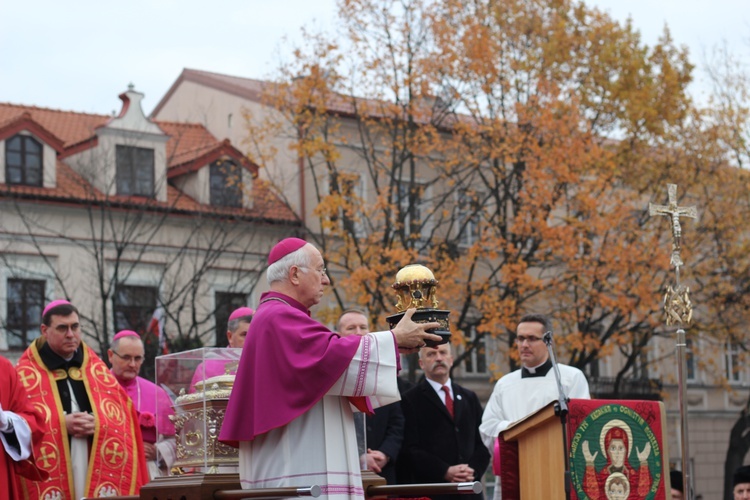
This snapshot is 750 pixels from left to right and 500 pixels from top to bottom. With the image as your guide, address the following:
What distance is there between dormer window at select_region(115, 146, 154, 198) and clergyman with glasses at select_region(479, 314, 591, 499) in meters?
18.0

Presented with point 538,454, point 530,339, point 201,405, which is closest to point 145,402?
point 530,339

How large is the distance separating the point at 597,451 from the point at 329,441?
2.47 metres

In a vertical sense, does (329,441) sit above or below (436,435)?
above

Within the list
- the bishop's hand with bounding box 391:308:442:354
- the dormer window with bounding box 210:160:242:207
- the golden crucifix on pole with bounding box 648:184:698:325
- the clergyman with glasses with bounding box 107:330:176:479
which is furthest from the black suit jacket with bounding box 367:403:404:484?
the dormer window with bounding box 210:160:242:207

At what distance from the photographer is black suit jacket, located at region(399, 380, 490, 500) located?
9.97 metres

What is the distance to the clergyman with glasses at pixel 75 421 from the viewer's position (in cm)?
888

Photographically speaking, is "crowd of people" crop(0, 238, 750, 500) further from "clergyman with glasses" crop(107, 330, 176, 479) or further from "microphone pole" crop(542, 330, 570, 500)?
"microphone pole" crop(542, 330, 570, 500)

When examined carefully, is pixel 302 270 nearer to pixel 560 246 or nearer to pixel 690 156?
pixel 560 246

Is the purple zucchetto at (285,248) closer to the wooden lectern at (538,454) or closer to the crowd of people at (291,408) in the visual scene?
the crowd of people at (291,408)

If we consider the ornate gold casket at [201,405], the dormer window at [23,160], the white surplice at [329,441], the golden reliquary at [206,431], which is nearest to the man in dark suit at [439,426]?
the ornate gold casket at [201,405]

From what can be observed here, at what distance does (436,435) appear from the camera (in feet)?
33.3

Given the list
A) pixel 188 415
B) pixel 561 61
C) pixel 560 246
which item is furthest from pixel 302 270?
pixel 561 61

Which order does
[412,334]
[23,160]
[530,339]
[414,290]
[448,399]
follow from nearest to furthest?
[412,334] < [414,290] < [530,339] < [448,399] < [23,160]

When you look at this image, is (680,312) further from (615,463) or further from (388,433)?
(615,463)
